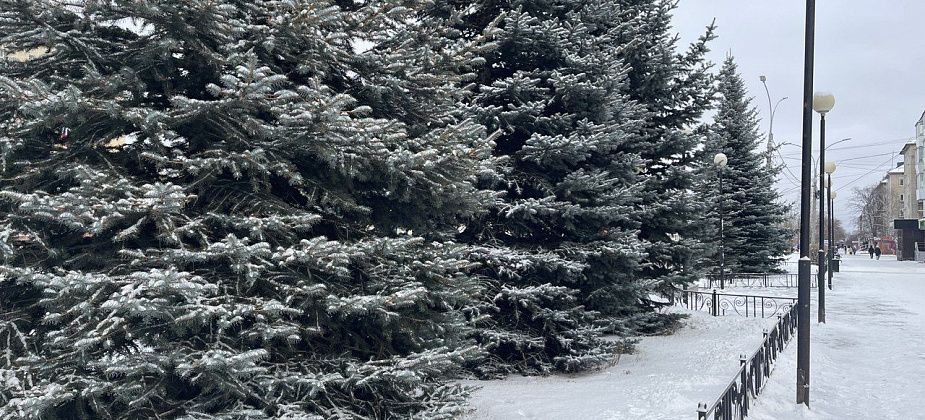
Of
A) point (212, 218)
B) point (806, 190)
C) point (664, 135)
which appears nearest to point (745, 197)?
point (664, 135)

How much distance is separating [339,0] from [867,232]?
133507 mm

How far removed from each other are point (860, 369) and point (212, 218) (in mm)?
10638

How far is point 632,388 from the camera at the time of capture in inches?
324

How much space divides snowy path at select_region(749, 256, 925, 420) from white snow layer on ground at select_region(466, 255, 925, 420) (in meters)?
0.01

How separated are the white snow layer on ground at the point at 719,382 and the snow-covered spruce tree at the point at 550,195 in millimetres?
730

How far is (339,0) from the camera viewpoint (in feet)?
19.6

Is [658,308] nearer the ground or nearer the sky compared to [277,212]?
nearer the ground

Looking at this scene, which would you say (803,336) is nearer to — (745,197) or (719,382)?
(719,382)

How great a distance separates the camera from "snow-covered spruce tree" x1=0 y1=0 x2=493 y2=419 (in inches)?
160

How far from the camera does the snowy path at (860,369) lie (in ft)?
25.8

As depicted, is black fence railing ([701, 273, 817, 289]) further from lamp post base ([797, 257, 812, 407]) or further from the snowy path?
lamp post base ([797, 257, 812, 407])

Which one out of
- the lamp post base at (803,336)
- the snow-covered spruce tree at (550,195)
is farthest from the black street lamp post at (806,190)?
the snow-covered spruce tree at (550,195)

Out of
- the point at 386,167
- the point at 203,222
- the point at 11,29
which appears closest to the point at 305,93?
the point at 386,167

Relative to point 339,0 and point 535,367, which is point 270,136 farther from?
point 535,367
